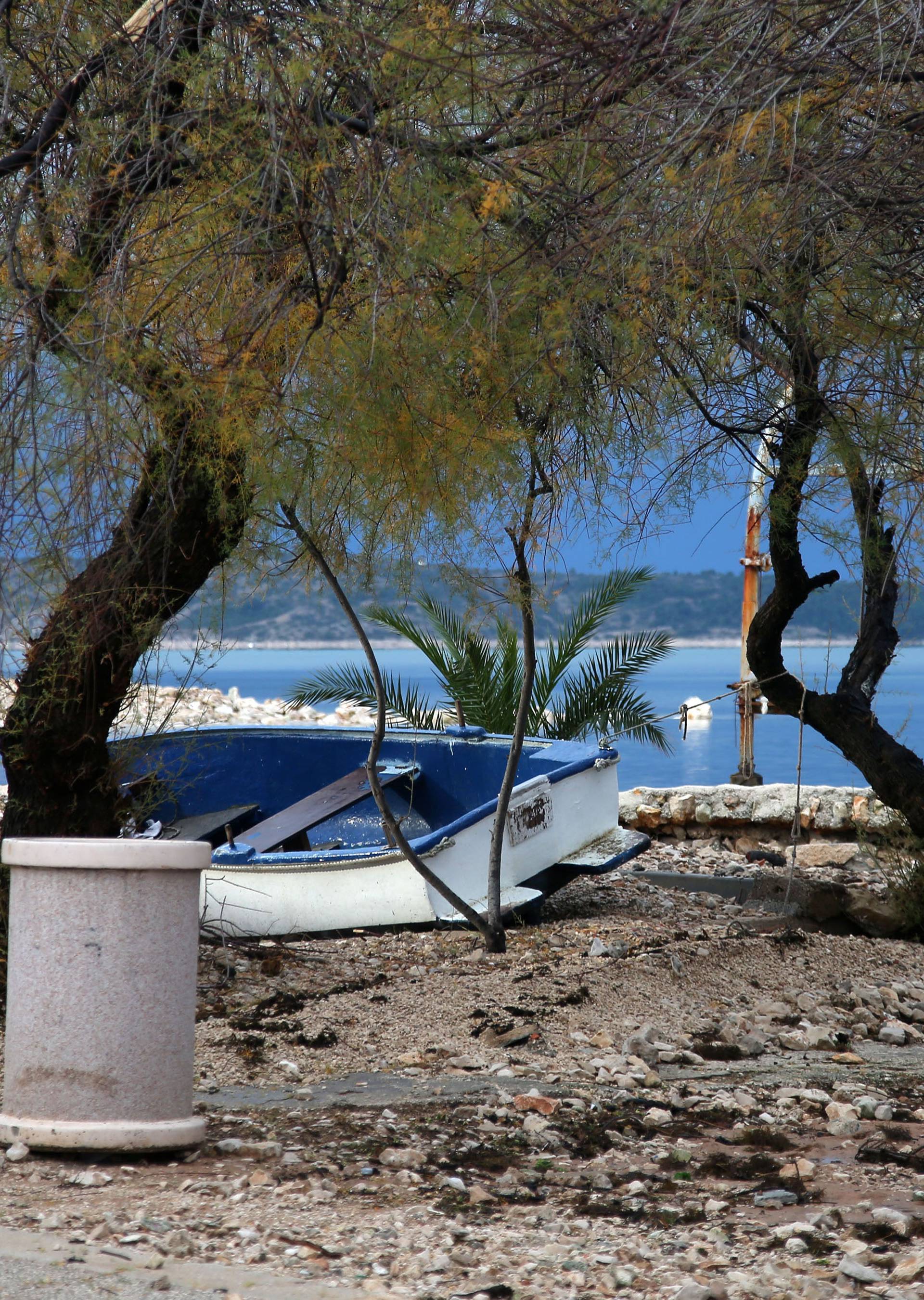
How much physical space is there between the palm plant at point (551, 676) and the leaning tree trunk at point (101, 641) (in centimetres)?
711

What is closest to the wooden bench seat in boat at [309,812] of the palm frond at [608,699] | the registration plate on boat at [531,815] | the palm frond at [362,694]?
the registration plate on boat at [531,815]

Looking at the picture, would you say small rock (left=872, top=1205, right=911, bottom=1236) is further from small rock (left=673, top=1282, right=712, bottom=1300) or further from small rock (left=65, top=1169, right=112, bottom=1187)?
small rock (left=65, top=1169, right=112, bottom=1187)

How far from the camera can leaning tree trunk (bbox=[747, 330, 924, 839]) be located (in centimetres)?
664

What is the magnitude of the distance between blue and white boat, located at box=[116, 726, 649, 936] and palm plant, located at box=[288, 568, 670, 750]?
3030 millimetres

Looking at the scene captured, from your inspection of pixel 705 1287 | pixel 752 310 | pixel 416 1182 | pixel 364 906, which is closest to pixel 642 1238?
pixel 705 1287

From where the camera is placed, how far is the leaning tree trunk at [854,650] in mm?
6645

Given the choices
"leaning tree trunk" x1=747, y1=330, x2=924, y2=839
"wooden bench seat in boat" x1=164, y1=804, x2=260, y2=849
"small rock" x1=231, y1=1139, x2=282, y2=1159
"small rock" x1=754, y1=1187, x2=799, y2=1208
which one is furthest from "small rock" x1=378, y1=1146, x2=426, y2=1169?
"wooden bench seat in boat" x1=164, y1=804, x2=260, y2=849

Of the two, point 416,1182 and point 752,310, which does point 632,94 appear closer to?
point 752,310

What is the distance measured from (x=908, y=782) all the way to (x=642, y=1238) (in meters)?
4.63

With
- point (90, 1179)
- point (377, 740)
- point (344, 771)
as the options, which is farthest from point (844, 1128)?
point (344, 771)

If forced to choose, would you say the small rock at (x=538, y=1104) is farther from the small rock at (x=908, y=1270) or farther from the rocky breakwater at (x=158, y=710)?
the rocky breakwater at (x=158, y=710)

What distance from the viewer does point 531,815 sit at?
317 inches

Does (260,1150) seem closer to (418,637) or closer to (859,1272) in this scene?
(859,1272)

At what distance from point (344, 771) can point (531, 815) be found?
2.60 metres
